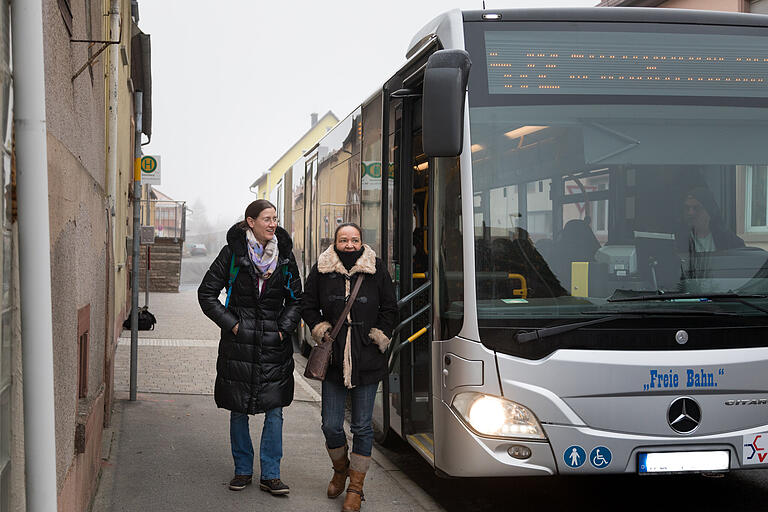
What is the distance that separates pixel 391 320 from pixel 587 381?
145 cm

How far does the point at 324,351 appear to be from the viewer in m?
5.92

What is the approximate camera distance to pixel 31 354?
9.39 ft

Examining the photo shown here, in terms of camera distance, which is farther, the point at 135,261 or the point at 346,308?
the point at 135,261

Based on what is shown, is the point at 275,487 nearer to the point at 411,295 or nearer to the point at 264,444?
the point at 264,444

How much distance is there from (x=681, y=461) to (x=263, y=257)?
2737 mm

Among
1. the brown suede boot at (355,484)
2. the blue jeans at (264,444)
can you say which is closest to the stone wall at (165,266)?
the blue jeans at (264,444)

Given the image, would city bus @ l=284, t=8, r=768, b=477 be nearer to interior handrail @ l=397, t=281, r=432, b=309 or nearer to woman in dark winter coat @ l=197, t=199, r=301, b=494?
interior handrail @ l=397, t=281, r=432, b=309

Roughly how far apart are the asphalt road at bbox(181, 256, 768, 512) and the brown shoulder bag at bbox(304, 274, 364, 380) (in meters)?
1.25

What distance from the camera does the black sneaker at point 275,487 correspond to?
6.14 meters

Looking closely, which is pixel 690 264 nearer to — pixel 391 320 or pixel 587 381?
pixel 587 381

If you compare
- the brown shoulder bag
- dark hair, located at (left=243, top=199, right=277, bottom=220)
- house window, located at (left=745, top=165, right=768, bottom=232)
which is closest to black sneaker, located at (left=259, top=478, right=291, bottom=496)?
the brown shoulder bag

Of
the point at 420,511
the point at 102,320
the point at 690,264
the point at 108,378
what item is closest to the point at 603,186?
the point at 690,264

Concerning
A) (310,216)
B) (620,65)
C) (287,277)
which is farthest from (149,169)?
(620,65)

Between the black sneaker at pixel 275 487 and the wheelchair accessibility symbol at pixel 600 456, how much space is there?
2.06 metres
